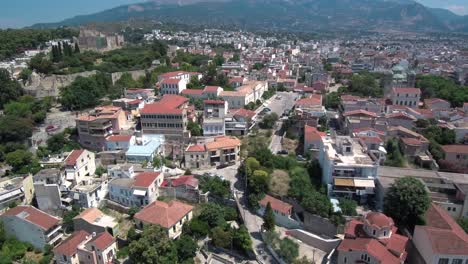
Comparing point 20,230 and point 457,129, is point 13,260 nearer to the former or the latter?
point 20,230

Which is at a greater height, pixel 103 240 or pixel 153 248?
pixel 153 248

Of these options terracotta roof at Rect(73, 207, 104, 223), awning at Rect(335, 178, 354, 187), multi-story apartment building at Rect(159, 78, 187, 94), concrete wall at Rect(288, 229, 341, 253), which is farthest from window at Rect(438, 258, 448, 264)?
multi-story apartment building at Rect(159, 78, 187, 94)

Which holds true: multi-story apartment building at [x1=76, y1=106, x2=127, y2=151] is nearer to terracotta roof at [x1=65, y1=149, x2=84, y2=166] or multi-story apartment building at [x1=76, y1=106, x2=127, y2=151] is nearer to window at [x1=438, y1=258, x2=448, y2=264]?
terracotta roof at [x1=65, y1=149, x2=84, y2=166]

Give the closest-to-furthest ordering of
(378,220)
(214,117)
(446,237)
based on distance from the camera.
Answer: (446,237) → (378,220) → (214,117)

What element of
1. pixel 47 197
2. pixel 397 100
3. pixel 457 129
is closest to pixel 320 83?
pixel 397 100

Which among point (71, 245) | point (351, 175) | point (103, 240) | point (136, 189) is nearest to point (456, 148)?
point (351, 175)

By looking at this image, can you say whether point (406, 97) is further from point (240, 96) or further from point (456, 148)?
point (240, 96)
